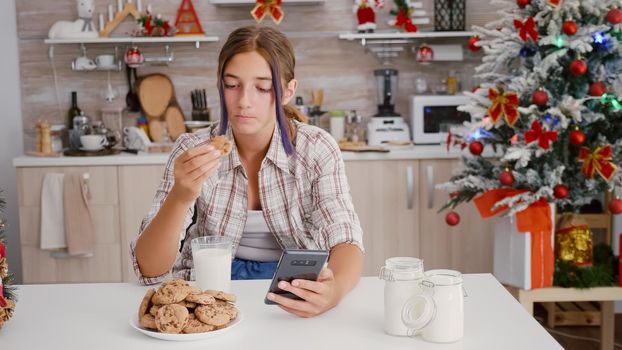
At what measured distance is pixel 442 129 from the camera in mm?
4254

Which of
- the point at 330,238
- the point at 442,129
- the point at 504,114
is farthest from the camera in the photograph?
the point at 442,129

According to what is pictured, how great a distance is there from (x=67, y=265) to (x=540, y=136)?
7.94ft

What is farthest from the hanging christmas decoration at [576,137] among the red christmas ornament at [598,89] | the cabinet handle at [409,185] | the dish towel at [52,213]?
the dish towel at [52,213]

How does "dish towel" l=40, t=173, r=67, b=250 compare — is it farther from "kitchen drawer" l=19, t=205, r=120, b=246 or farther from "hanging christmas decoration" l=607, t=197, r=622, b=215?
"hanging christmas decoration" l=607, t=197, r=622, b=215

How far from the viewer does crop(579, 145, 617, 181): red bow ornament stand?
2973 millimetres

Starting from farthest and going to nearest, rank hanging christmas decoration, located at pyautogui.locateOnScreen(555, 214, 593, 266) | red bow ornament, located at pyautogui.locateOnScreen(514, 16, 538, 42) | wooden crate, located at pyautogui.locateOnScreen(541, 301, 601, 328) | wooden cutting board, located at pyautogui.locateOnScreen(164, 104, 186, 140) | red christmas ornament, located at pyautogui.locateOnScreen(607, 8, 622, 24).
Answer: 1. wooden cutting board, located at pyautogui.locateOnScreen(164, 104, 186, 140)
2. wooden crate, located at pyautogui.locateOnScreen(541, 301, 601, 328)
3. hanging christmas decoration, located at pyautogui.locateOnScreen(555, 214, 593, 266)
4. red bow ornament, located at pyautogui.locateOnScreen(514, 16, 538, 42)
5. red christmas ornament, located at pyautogui.locateOnScreen(607, 8, 622, 24)

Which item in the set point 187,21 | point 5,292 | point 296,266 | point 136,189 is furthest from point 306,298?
point 187,21

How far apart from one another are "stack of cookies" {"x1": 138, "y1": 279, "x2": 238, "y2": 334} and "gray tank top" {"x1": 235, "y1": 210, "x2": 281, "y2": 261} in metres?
0.72

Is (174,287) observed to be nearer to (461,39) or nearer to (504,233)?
(504,233)

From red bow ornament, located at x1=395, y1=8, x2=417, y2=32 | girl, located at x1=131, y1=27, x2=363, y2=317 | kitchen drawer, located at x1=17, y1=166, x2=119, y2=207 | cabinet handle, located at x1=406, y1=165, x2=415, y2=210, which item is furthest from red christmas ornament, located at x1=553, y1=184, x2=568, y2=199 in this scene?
kitchen drawer, located at x1=17, y1=166, x2=119, y2=207

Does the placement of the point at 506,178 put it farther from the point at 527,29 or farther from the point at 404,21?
the point at 404,21

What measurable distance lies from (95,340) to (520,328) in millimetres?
813

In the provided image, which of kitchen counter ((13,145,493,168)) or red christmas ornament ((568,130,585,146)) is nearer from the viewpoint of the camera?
red christmas ornament ((568,130,585,146))

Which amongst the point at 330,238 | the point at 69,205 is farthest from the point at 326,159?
the point at 69,205
